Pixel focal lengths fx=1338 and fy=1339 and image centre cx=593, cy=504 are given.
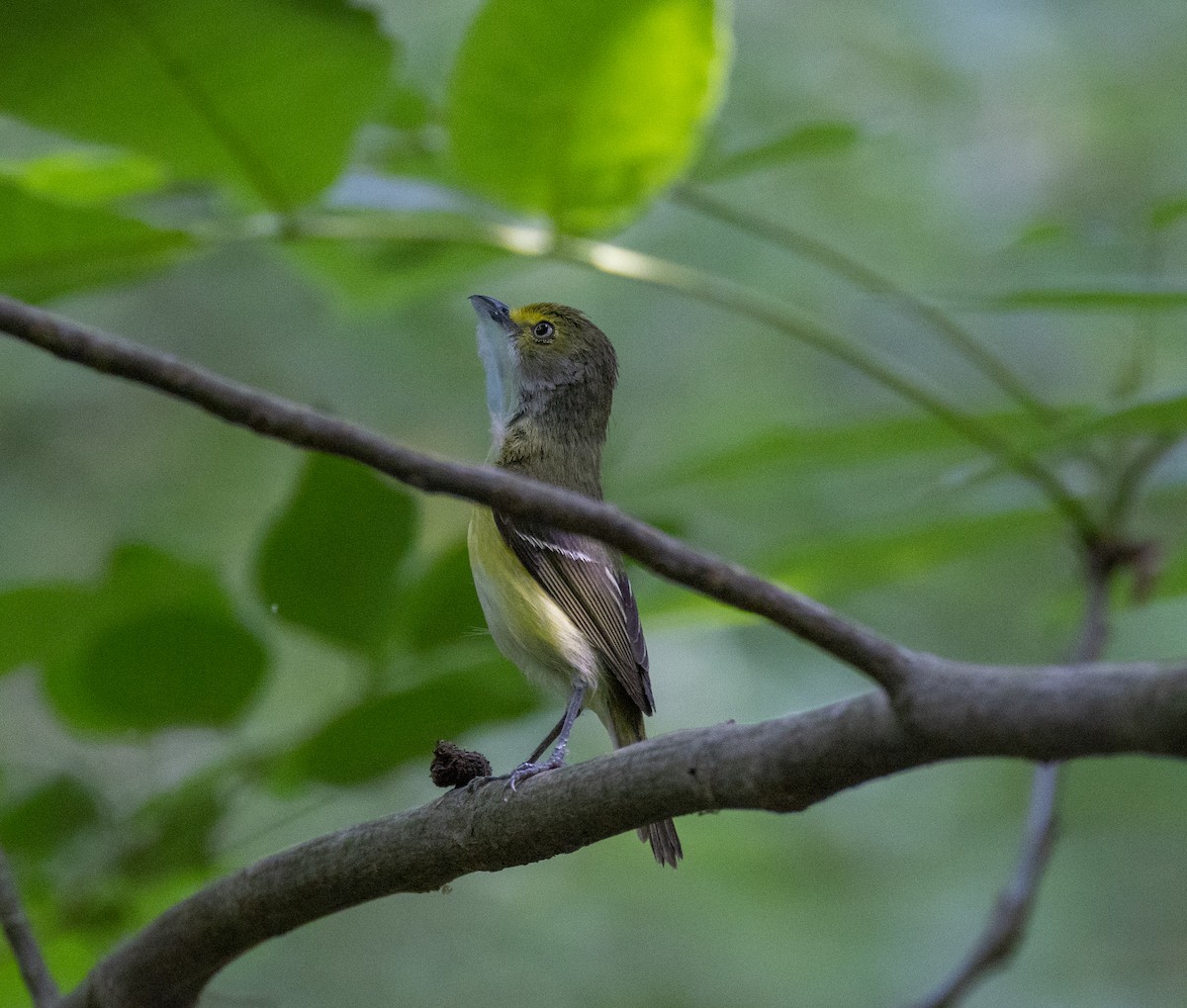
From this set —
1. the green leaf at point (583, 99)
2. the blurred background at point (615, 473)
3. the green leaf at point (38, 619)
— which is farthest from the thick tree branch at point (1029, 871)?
the green leaf at point (38, 619)

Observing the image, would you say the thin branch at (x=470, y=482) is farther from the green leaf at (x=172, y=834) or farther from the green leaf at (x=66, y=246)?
the green leaf at (x=172, y=834)

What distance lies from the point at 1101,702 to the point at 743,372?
7.48 meters

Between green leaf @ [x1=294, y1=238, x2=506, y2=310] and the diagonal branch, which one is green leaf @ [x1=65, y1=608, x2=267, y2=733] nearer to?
the diagonal branch

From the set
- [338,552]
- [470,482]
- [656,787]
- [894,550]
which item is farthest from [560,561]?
[470,482]

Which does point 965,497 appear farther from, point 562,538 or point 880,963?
point 880,963

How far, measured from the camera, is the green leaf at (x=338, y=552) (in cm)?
227

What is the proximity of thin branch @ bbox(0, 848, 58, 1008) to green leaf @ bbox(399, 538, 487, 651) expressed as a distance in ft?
2.57

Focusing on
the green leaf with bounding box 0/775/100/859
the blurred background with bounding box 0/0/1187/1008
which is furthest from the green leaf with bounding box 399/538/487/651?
the green leaf with bounding box 0/775/100/859

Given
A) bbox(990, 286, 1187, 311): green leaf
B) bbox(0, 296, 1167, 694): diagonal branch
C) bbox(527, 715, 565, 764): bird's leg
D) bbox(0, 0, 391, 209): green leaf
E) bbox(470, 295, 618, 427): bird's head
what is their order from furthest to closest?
bbox(470, 295, 618, 427): bird's head → bbox(527, 715, 565, 764): bird's leg → bbox(990, 286, 1187, 311): green leaf → bbox(0, 0, 391, 209): green leaf → bbox(0, 296, 1167, 694): diagonal branch

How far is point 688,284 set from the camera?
298 centimetres

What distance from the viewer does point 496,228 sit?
305 centimetres

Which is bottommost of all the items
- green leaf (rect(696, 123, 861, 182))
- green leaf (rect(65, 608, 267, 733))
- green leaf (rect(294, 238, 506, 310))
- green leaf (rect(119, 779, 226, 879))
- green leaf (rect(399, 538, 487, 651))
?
green leaf (rect(119, 779, 226, 879))

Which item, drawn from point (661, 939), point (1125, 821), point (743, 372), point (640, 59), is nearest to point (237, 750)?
point (640, 59)

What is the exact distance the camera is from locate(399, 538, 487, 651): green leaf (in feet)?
8.23
